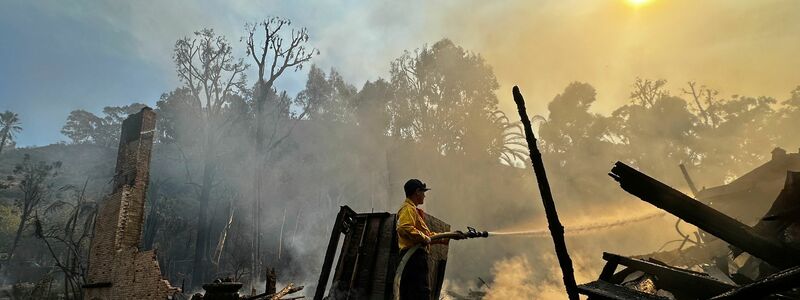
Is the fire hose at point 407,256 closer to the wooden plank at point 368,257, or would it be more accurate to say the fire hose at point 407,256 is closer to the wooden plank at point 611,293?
the wooden plank at point 368,257

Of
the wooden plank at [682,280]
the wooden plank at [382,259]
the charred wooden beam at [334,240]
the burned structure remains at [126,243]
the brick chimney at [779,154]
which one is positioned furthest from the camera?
the burned structure remains at [126,243]

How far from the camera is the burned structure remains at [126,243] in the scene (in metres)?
11.8

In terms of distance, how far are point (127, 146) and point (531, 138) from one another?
1619cm

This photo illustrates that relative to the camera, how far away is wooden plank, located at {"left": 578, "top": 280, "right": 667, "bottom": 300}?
2219 mm

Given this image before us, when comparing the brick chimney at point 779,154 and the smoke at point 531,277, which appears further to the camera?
the smoke at point 531,277

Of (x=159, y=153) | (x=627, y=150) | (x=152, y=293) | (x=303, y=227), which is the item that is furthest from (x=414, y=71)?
(x=152, y=293)

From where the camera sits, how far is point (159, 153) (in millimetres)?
38844

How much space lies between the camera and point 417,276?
16.0ft

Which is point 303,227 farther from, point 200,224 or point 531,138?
point 531,138

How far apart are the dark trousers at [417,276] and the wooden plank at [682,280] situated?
2.10 m

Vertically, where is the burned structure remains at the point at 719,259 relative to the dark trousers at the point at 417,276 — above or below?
above

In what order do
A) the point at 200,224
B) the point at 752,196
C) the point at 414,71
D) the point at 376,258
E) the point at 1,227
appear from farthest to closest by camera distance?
1. the point at 414,71
2. the point at 1,227
3. the point at 200,224
4. the point at 752,196
5. the point at 376,258

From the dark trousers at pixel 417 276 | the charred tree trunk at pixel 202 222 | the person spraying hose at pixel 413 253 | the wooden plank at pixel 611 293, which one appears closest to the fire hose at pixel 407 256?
the person spraying hose at pixel 413 253

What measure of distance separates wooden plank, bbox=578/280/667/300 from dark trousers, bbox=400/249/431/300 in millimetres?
2580
